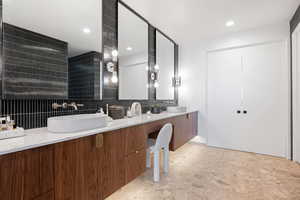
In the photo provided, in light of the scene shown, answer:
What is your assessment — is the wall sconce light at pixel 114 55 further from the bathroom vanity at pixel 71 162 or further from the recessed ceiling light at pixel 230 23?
the recessed ceiling light at pixel 230 23

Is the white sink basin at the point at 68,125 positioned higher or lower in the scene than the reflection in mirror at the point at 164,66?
lower

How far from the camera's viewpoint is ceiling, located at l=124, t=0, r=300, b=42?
7.29ft

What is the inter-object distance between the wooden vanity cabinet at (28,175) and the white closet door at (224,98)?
3202 mm

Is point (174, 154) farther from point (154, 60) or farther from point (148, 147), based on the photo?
point (154, 60)

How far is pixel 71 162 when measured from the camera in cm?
105

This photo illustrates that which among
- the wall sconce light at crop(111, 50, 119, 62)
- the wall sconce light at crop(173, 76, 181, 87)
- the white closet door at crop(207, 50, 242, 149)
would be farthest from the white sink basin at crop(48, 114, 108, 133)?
the white closet door at crop(207, 50, 242, 149)

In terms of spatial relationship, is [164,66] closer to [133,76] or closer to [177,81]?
[177,81]

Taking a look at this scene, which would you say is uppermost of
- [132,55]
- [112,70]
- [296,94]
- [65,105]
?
[132,55]

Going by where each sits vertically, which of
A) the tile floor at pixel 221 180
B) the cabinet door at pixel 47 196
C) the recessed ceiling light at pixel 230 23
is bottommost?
the tile floor at pixel 221 180

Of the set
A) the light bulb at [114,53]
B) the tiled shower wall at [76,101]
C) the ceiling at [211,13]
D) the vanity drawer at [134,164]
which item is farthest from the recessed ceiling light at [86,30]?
the vanity drawer at [134,164]

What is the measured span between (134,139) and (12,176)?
99 cm

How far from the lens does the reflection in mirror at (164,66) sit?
10.4 ft

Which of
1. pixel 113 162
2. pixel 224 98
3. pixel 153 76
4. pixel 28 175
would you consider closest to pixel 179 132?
pixel 153 76

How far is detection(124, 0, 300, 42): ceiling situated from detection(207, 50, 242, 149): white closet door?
620 mm
